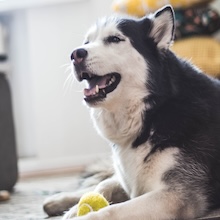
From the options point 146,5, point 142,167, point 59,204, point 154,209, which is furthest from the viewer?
point 146,5

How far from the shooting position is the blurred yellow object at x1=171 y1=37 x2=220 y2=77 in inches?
97.0

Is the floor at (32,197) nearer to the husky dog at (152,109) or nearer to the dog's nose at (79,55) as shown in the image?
the husky dog at (152,109)

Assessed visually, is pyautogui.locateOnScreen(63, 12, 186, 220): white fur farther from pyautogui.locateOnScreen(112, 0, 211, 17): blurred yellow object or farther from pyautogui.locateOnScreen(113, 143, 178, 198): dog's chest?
pyautogui.locateOnScreen(112, 0, 211, 17): blurred yellow object

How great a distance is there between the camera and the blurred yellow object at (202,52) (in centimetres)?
246

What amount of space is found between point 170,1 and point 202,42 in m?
0.31

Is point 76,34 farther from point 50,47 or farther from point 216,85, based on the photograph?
point 216,85

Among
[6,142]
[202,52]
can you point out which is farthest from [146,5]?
[6,142]

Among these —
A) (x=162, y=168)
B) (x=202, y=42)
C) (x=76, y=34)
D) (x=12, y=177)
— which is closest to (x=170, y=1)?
(x=202, y=42)

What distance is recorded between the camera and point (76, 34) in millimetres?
3639

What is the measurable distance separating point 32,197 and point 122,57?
40.6 inches

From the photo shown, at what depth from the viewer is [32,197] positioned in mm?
2336

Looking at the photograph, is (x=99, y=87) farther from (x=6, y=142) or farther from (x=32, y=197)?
(x=6, y=142)

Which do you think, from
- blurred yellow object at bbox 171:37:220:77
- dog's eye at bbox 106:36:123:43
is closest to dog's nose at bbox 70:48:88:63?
dog's eye at bbox 106:36:123:43

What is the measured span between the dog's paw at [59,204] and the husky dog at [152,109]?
0.24 metres
